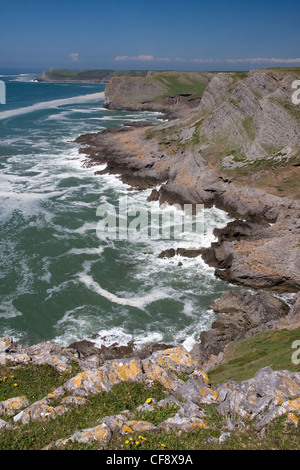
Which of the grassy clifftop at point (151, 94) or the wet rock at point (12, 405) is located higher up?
the grassy clifftop at point (151, 94)

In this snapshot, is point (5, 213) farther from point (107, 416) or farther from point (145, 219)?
point (107, 416)

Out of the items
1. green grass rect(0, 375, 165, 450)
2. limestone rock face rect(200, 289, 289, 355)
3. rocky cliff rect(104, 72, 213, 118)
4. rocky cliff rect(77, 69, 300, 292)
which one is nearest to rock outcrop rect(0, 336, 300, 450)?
green grass rect(0, 375, 165, 450)

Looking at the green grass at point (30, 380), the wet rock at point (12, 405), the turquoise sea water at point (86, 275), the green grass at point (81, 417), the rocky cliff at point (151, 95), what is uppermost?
the rocky cliff at point (151, 95)

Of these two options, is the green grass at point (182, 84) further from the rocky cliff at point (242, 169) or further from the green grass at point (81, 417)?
the green grass at point (81, 417)

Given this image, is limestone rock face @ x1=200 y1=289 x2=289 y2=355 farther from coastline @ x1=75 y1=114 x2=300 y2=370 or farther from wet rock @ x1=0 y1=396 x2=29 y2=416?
wet rock @ x1=0 y1=396 x2=29 y2=416

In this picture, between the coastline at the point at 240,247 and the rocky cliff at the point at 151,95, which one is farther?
the rocky cliff at the point at 151,95

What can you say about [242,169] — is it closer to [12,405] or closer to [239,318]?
[239,318]

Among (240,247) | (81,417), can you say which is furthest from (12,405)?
(240,247)

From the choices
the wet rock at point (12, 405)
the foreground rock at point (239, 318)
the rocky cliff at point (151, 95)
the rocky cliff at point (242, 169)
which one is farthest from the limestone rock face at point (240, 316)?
the rocky cliff at point (151, 95)

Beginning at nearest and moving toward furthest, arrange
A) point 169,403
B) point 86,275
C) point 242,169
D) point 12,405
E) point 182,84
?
point 169,403 → point 12,405 → point 86,275 → point 242,169 → point 182,84
